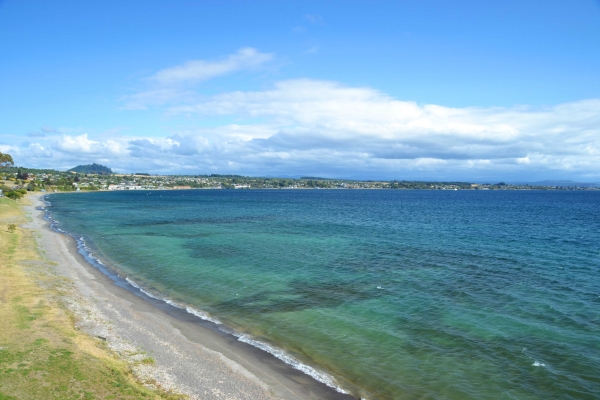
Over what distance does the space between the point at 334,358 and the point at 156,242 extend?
40817mm

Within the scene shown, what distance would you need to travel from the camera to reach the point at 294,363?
19.1 metres

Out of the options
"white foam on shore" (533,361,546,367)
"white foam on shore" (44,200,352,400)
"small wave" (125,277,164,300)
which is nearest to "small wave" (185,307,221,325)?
"white foam on shore" (44,200,352,400)

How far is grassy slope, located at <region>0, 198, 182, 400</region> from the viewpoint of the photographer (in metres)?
13.9

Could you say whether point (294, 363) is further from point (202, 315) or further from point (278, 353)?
point (202, 315)

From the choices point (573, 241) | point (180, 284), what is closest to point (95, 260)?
point (180, 284)

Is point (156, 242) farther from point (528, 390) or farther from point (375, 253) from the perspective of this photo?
point (528, 390)

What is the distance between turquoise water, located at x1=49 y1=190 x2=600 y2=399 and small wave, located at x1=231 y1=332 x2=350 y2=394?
412mm

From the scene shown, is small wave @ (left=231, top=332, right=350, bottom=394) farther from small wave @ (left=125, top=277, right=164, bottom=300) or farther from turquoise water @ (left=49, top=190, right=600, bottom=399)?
small wave @ (left=125, top=277, right=164, bottom=300)

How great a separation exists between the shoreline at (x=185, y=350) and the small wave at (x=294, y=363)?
0.26m

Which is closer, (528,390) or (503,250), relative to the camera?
(528,390)

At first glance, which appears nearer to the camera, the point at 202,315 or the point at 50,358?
the point at 50,358

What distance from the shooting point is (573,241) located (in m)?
53.1

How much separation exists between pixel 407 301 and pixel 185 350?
16.2 metres

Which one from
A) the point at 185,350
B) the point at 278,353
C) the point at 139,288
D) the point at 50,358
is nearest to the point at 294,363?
the point at 278,353
